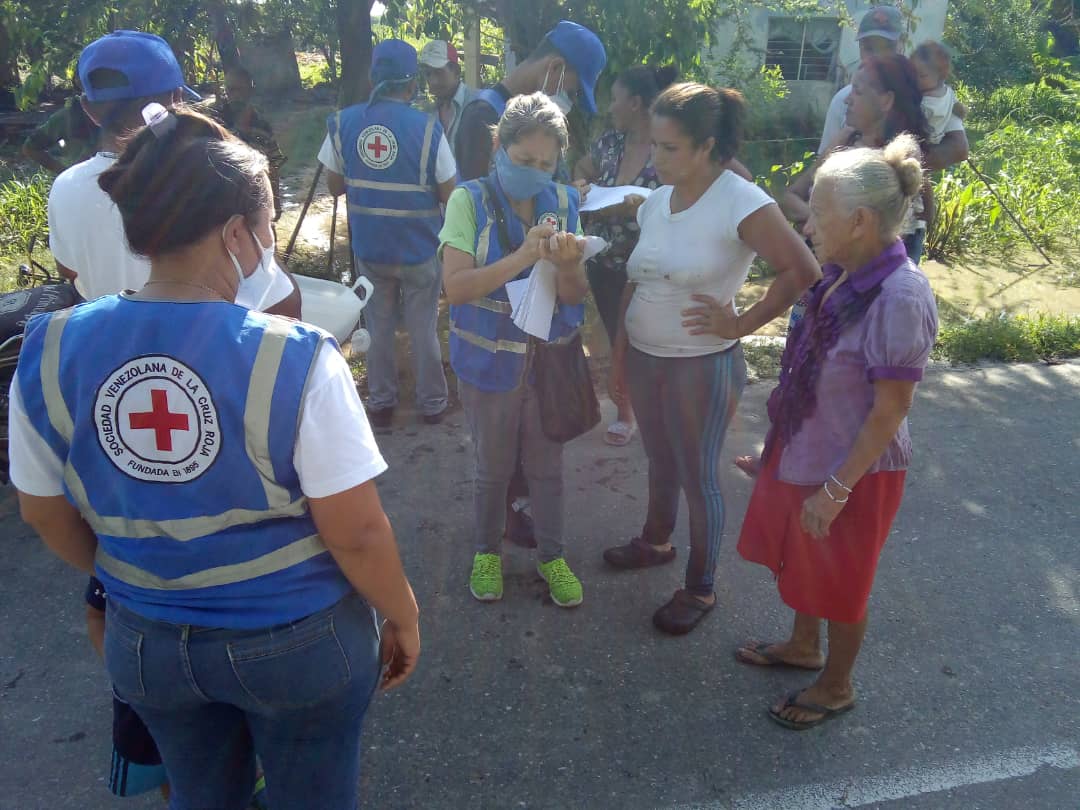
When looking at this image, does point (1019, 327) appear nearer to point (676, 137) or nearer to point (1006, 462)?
point (1006, 462)

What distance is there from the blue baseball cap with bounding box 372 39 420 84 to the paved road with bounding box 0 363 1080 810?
2134 mm

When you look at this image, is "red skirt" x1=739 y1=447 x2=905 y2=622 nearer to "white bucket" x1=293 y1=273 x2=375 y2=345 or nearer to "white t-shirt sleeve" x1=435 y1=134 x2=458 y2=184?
"white bucket" x1=293 y1=273 x2=375 y2=345

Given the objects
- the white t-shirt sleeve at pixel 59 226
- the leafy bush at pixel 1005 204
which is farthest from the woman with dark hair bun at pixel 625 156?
the leafy bush at pixel 1005 204

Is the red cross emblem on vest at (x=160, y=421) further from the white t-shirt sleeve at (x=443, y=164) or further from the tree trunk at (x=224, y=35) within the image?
the tree trunk at (x=224, y=35)

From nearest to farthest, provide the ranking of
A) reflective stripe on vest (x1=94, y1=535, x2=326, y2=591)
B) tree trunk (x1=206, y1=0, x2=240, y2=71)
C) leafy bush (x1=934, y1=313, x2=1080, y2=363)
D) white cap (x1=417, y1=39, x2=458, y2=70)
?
reflective stripe on vest (x1=94, y1=535, x2=326, y2=591) < white cap (x1=417, y1=39, x2=458, y2=70) < leafy bush (x1=934, y1=313, x2=1080, y2=363) < tree trunk (x1=206, y1=0, x2=240, y2=71)

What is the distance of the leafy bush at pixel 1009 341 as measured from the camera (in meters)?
5.83

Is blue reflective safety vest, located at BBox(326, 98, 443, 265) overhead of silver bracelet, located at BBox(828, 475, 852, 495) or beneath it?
overhead

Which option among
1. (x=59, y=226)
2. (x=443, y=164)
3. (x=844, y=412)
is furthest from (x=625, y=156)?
Result: (x=59, y=226)

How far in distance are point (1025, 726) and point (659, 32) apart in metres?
4.75

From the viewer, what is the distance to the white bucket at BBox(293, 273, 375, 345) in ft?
9.25

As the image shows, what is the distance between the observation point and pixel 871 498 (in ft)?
7.86

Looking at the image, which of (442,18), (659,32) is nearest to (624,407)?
(659,32)

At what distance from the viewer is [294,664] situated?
4.73 ft

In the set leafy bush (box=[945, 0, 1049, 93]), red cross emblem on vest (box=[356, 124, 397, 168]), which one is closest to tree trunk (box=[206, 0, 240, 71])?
red cross emblem on vest (box=[356, 124, 397, 168])
